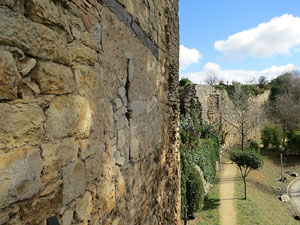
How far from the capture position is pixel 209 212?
9141mm

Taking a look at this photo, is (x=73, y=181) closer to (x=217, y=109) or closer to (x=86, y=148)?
(x=86, y=148)

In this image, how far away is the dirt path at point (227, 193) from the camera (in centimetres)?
871

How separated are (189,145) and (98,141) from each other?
966 centimetres

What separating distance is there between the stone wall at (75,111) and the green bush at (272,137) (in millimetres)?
19783

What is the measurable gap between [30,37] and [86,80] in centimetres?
39

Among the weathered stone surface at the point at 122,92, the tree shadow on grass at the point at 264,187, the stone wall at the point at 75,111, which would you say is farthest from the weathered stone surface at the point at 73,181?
the tree shadow on grass at the point at 264,187

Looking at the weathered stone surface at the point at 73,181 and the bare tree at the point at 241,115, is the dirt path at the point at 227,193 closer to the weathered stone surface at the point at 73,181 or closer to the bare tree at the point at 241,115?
the bare tree at the point at 241,115

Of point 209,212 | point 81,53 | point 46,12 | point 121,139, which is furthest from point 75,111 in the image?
point 209,212

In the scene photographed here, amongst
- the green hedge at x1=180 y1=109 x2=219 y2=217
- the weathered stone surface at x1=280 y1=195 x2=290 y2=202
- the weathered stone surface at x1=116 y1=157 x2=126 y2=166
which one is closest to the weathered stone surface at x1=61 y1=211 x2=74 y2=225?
the weathered stone surface at x1=116 y1=157 x2=126 y2=166

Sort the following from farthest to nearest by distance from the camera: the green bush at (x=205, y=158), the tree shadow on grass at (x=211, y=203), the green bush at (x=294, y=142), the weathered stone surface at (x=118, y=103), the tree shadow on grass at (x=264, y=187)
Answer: the green bush at (x=294, y=142), the tree shadow on grass at (x=264, y=187), the green bush at (x=205, y=158), the tree shadow on grass at (x=211, y=203), the weathered stone surface at (x=118, y=103)

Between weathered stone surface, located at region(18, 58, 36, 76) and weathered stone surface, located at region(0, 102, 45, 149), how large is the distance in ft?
0.39

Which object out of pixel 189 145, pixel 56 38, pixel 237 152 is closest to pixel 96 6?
pixel 56 38

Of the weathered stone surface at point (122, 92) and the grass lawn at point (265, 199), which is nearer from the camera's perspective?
the weathered stone surface at point (122, 92)

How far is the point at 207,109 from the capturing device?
17969 millimetres
